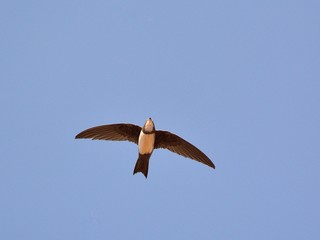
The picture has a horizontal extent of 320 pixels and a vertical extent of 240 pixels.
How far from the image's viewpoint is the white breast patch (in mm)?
7543

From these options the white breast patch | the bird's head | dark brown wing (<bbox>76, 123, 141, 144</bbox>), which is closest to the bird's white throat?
the bird's head

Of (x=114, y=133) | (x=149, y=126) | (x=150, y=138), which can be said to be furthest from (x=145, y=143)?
(x=114, y=133)

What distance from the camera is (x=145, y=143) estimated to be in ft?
24.8

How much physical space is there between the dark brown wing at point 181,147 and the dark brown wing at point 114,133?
38 cm

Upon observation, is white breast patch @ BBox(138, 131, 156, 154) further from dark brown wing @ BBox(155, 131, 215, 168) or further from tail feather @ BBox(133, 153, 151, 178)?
dark brown wing @ BBox(155, 131, 215, 168)

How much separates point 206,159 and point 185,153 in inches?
13.1

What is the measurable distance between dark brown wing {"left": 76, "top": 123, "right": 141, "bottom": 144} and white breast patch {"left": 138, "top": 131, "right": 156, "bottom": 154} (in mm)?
269

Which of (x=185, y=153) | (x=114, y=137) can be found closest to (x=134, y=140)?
(x=114, y=137)

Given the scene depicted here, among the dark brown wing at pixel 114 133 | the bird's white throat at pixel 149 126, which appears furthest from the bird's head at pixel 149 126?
the dark brown wing at pixel 114 133

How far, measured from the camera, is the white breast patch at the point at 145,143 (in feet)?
24.7

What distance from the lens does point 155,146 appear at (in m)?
7.88

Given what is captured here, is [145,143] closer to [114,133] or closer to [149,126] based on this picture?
[149,126]

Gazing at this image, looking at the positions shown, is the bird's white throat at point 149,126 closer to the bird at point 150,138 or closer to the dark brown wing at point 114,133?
the bird at point 150,138

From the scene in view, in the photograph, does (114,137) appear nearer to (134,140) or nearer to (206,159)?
(134,140)
